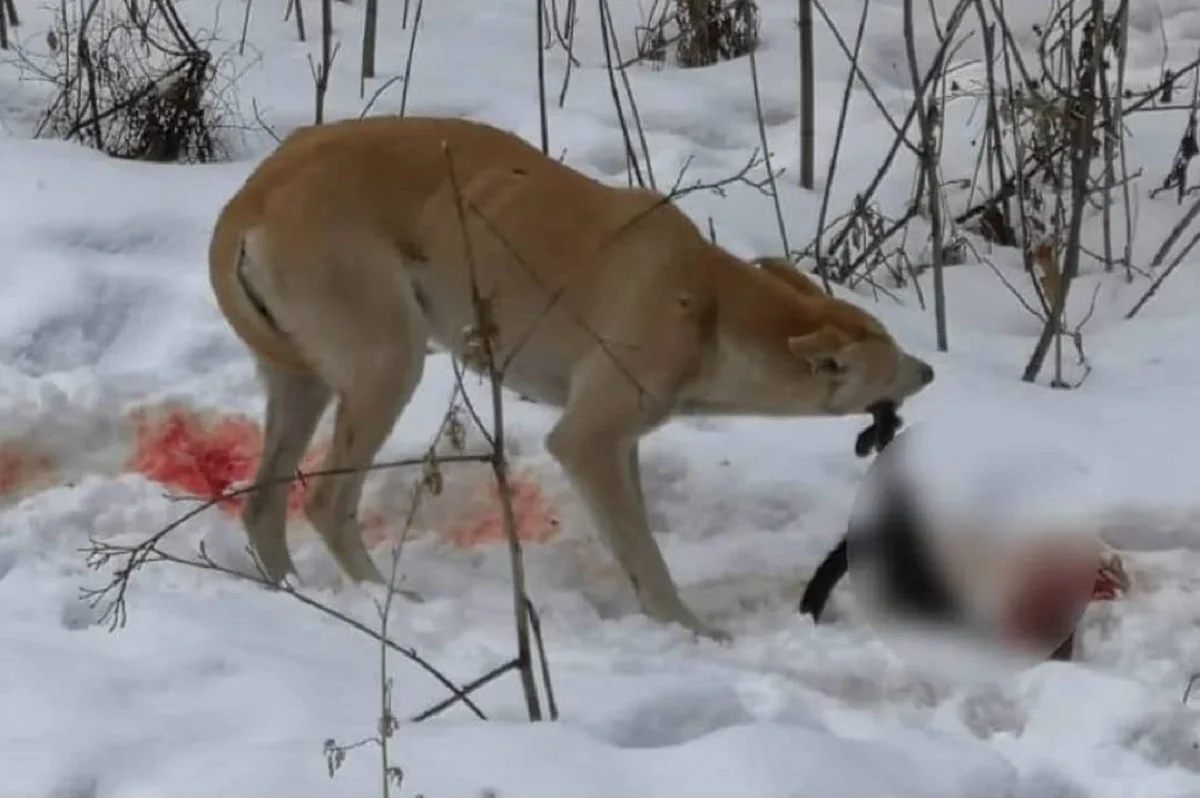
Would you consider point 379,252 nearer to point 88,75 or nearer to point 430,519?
point 430,519

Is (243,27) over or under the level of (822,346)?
under

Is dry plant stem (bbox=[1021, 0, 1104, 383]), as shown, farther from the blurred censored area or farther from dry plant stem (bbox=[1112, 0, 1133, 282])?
the blurred censored area

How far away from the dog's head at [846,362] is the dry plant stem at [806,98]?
2567 millimetres

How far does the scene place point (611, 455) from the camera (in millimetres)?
4578

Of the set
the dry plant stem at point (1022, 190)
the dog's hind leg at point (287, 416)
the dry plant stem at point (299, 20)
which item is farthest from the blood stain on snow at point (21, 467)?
the dry plant stem at point (299, 20)

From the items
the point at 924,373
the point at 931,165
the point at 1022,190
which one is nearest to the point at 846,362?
the point at 924,373

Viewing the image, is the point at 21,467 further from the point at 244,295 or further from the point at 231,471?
the point at 244,295

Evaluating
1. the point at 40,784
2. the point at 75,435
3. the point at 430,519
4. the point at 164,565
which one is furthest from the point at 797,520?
the point at 40,784

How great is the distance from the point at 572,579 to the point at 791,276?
3.25 ft

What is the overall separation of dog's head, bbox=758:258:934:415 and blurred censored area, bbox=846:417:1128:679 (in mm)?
551

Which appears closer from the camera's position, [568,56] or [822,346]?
[822,346]

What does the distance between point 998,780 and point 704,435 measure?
2.37m

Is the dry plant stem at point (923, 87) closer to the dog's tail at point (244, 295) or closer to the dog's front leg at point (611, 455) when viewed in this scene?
the dog's front leg at point (611, 455)

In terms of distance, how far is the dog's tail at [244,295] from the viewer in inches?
178
